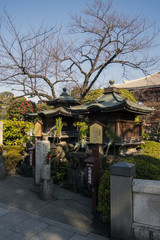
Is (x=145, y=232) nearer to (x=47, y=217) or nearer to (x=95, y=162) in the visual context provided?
(x=95, y=162)

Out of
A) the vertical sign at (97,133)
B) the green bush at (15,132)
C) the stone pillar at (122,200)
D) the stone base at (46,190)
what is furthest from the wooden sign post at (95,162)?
the green bush at (15,132)

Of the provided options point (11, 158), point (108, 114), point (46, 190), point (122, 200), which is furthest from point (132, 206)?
point (11, 158)

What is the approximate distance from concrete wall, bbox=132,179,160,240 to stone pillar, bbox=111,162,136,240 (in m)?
0.12

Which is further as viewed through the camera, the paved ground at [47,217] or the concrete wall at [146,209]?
the paved ground at [47,217]

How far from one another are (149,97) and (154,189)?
17.6m

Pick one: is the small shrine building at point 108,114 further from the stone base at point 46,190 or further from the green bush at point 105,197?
the green bush at point 105,197

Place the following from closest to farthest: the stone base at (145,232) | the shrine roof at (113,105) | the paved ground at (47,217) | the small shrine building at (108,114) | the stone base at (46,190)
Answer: the stone base at (145,232) < the paved ground at (47,217) < the stone base at (46,190) < the shrine roof at (113,105) < the small shrine building at (108,114)

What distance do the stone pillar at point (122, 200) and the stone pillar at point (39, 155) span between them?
13.7ft

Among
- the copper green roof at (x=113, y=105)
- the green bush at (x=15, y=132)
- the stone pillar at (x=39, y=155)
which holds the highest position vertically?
the copper green roof at (x=113, y=105)

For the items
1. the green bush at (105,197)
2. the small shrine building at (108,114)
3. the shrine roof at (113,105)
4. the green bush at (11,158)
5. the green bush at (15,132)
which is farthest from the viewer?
the green bush at (15,132)

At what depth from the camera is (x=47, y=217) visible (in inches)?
194

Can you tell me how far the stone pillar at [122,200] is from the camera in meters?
3.75

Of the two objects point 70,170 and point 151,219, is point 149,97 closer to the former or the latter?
point 70,170

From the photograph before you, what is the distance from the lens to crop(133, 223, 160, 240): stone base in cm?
351
